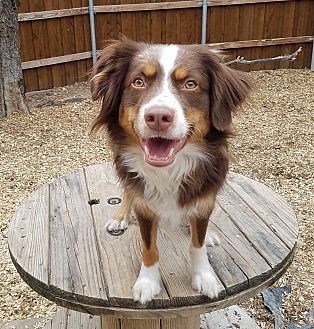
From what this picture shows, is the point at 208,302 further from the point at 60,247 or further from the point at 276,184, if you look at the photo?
the point at 276,184

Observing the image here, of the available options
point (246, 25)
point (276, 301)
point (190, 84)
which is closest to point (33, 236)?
point (190, 84)

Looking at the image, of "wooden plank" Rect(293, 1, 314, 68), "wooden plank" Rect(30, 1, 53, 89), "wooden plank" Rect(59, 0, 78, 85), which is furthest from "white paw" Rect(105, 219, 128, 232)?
"wooden plank" Rect(293, 1, 314, 68)

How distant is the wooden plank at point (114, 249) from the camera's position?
1653mm

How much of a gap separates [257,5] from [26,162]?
452 cm

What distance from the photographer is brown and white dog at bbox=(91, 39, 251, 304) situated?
1.52 m

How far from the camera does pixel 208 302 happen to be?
1.66 meters

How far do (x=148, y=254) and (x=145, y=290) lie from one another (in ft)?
0.46

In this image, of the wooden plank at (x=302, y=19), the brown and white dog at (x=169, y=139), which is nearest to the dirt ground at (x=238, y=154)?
the wooden plank at (x=302, y=19)

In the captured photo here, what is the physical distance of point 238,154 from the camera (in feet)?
15.4

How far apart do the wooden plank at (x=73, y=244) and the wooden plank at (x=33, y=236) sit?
3 cm

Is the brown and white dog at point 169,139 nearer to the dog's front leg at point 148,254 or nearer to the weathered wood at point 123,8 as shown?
the dog's front leg at point 148,254

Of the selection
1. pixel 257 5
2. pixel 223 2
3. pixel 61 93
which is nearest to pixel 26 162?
pixel 61 93

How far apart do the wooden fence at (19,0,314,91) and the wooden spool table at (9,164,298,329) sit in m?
4.30

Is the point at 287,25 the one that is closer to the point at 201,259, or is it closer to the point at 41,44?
the point at 41,44
